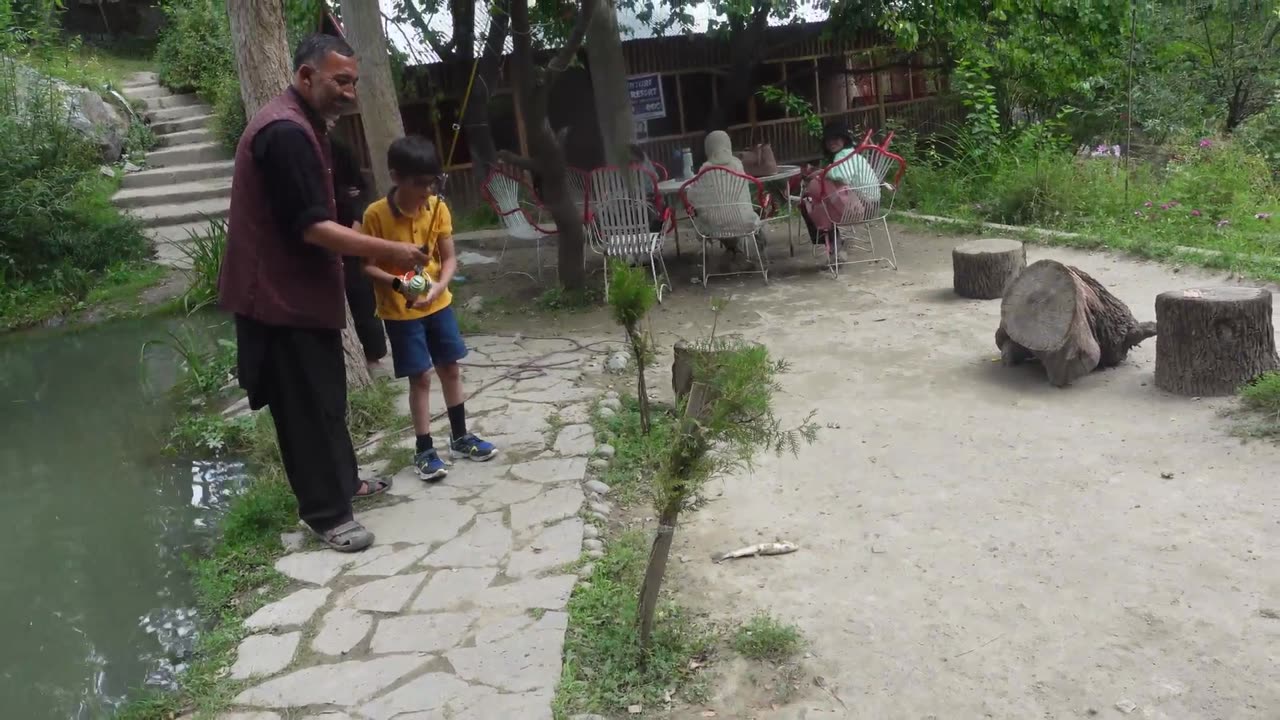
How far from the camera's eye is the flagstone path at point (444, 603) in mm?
2791

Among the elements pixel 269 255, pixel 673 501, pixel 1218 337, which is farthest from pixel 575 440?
pixel 1218 337

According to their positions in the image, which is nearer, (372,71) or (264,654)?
(264,654)

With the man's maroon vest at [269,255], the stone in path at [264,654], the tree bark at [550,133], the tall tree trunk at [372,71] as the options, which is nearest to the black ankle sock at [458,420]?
the man's maroon vest at [269,255]

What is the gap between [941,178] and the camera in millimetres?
10281

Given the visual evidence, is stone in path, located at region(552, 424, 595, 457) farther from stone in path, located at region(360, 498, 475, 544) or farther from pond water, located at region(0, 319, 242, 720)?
pond water, located at region(0, 319, 242, 720)

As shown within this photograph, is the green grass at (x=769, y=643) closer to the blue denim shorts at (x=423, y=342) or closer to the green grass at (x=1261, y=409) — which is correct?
the blue denim shorts at (x=423, y=342)

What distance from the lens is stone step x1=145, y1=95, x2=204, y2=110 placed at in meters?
13.5

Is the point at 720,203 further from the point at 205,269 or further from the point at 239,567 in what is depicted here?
the point at 239,567

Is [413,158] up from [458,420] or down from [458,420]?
up

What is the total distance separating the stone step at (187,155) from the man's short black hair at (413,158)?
31.2 feet

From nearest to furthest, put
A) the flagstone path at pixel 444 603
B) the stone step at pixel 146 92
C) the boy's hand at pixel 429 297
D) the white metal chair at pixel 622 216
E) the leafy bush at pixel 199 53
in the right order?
the flagstone path at pixel 444 603 < the boy's hand at pixel 429 297 < the white metal chair at pixel 622 216 < the leafy bush at pixel 199 53 < the stone step at pixel 146 92

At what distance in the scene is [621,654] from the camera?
114 inches

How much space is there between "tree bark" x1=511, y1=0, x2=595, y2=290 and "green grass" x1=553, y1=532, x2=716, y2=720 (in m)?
4.39

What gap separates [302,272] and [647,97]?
28.6 ft
